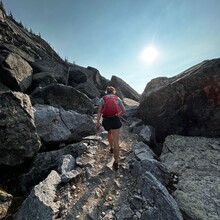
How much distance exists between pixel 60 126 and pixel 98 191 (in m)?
5.62

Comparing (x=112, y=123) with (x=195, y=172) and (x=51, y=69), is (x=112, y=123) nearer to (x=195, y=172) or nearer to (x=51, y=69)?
(x=195, y=172)

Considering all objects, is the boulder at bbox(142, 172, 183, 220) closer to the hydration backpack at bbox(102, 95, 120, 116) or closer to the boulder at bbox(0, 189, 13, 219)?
the hydration backpack at bbox(102, 95, 120, 116)

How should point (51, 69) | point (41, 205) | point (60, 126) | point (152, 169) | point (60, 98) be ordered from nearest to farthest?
1. point (41, 205)
2. point (152, 169)
3. point (60, 126)
4. point (60, 98)
5. point (51, 69)

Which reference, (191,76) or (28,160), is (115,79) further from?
(28,160)

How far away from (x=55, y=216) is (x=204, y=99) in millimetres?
11751

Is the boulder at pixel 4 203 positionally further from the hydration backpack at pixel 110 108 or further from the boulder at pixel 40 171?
the hydration backpack at pixel 110 108

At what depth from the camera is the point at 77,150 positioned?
945 cm

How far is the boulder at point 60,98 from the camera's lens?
50.3 ft

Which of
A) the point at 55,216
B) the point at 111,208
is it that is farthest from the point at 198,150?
the point at 55,216

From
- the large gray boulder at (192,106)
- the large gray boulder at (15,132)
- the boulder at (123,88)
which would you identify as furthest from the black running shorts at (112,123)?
the boulder at (123,88)

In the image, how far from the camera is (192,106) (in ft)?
40.4

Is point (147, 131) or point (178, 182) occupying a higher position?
point (147, 131)

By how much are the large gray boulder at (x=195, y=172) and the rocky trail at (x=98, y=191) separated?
2.17 m

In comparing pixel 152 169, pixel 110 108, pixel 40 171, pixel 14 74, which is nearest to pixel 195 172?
pixel 152 169
